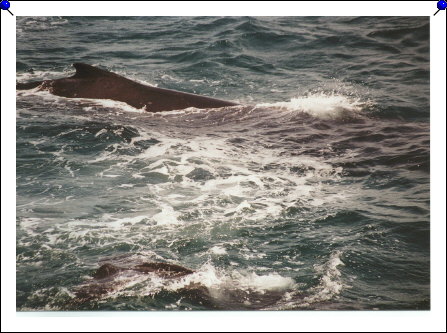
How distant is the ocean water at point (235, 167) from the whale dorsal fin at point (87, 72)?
89 millimetres

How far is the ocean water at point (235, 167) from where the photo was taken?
15.7ft

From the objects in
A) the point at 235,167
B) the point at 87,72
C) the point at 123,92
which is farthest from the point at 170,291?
the point at 87,72

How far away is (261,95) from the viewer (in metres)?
5.59

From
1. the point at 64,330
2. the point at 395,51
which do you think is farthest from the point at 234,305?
the point at 395,51

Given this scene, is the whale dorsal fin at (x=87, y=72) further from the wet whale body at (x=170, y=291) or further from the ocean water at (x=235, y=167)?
the wet whale body at (x=170, y=291)

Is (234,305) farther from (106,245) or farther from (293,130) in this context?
(293,130)

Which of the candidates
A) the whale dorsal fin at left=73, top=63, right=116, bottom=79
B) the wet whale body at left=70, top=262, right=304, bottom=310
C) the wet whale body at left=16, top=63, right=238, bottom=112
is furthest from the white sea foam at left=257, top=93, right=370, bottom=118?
the wet whale body at left=70, top=262, right=304, bottom=310

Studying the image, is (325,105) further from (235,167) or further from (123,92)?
(123,92)

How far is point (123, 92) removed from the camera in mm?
5848

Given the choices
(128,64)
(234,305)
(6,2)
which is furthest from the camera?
(128,64)

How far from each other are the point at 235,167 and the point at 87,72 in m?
1.73

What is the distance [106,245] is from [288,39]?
2.59m

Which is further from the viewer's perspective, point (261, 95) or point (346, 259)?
point (261, 95)

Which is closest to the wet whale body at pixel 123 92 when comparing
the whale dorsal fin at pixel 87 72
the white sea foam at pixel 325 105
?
the whale dorsal fin at pixel 87 72
